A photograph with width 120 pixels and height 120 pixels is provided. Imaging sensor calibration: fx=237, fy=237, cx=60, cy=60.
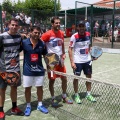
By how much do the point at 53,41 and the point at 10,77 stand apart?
1.25 meters

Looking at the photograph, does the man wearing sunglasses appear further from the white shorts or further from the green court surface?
the white shorts

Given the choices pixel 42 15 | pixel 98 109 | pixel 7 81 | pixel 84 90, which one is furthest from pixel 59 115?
pixel 42 15

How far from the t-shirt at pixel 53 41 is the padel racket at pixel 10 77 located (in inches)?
40.4

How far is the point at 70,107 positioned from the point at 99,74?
12.0 ft

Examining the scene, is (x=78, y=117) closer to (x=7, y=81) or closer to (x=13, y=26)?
(x=7, y=81)

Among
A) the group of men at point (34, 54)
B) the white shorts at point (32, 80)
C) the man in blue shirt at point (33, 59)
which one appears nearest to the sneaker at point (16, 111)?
the group of men at point (34, 54)

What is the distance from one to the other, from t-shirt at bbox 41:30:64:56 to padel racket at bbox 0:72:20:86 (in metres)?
1.03

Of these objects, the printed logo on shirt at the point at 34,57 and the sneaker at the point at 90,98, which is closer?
the printed logo on shirt at the point at 34,57

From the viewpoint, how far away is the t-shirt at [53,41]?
4.93m

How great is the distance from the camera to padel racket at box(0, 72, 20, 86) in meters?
4.27

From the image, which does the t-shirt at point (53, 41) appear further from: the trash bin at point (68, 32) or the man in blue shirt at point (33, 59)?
the trash bin at point (68, 32)

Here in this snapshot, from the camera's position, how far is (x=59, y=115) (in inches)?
182

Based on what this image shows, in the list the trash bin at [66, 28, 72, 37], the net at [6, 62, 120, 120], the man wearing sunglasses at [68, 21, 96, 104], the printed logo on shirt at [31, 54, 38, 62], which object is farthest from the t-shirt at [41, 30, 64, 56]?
the trash bin at [66, 28, 72, 37]

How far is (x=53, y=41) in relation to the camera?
497cm
